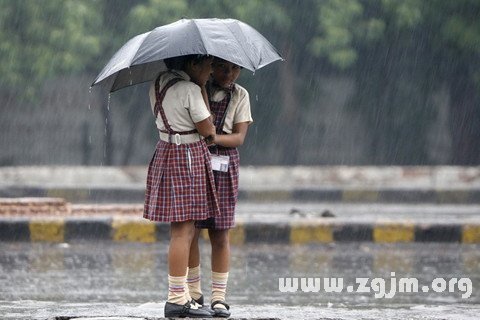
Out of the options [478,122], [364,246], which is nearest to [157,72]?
[364,246]

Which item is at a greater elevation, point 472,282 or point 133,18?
point 133,18

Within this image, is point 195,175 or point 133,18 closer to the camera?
point 195,175

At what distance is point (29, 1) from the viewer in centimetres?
1947

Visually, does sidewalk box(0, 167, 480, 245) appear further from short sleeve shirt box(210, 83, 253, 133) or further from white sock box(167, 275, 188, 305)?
white sock box(167, 275, 188, 305)

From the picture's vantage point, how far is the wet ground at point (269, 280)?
6.66 m

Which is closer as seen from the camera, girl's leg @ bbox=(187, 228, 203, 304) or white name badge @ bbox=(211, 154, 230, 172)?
white name badge @ bbox=(211, 154, 230, 172)

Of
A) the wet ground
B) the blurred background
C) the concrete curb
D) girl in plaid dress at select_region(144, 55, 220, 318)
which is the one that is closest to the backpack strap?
girl in plaid dress at select_region(144, 55, 220, 318)

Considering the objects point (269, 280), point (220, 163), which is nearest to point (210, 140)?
point (220, 163)

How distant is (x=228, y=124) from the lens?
619cm

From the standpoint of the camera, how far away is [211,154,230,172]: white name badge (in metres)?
6.04

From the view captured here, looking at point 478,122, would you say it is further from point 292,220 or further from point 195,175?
point 195,175

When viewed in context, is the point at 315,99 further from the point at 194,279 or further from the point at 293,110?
the point at 194,279

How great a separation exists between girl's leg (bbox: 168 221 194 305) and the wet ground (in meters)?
0.24

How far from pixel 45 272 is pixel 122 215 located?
2882mm
